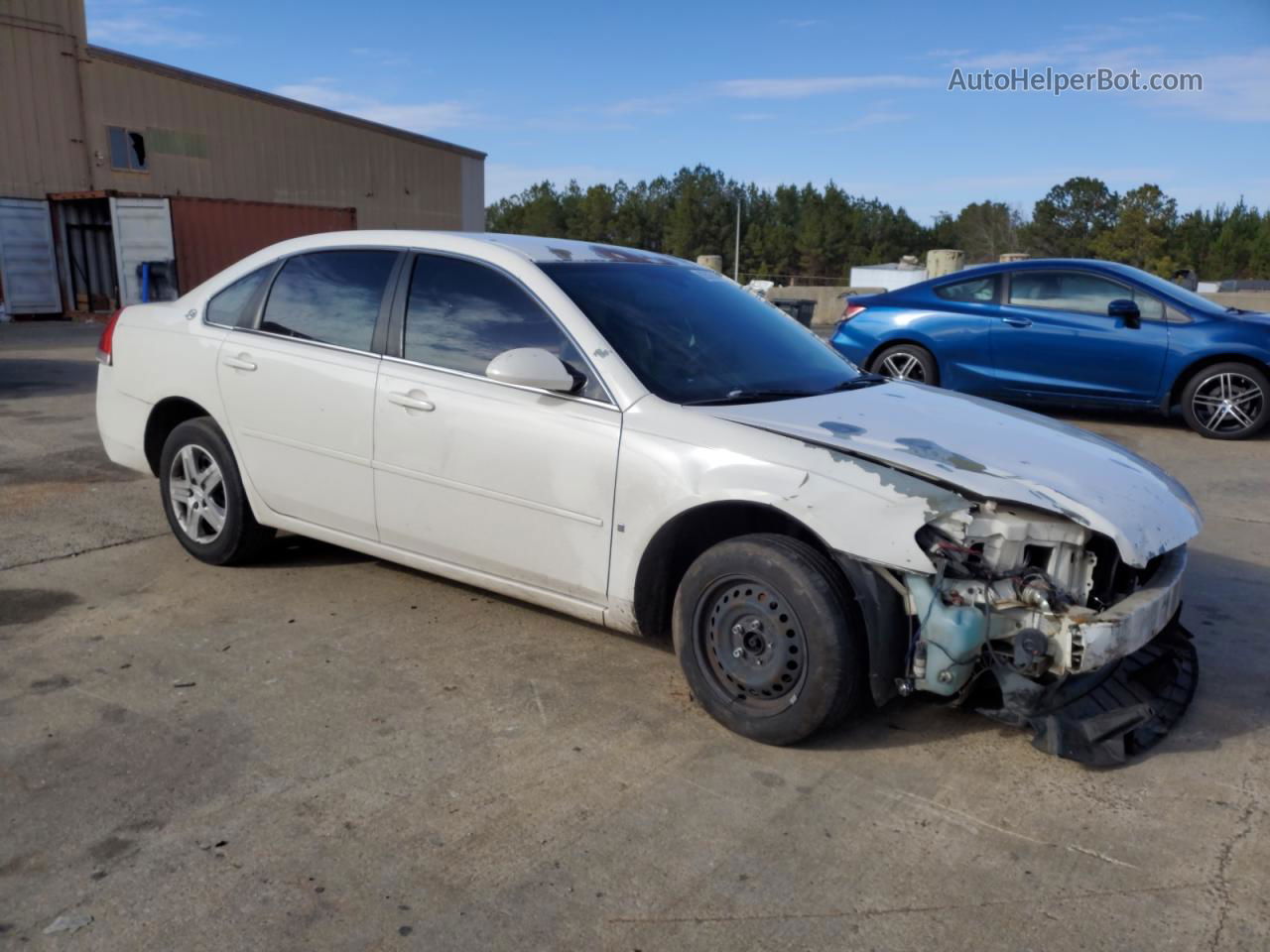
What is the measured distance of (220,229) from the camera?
2352 centimetres

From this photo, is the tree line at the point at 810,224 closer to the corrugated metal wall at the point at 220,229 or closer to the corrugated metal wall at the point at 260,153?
the corrugated metal wall at the point at 260,153

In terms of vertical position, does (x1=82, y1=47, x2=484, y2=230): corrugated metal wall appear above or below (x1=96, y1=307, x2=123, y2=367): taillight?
above

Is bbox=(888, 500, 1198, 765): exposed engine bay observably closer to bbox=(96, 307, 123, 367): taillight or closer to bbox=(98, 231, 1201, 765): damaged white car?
bbox=(98, 231, 1201, 765): damaged white car

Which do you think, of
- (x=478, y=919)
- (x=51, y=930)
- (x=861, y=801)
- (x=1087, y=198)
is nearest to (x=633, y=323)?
(x=861, y=801)

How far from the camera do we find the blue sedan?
351 inches

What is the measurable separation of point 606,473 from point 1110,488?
5.55ft

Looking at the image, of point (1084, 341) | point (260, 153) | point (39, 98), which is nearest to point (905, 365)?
point (1084, 341)

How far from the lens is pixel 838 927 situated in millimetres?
2521

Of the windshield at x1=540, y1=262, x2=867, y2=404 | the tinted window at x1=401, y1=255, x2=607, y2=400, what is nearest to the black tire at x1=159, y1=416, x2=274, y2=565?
the tinted window at x1=401, y1=255, x2=607, y2=400

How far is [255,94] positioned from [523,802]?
97.6 feet

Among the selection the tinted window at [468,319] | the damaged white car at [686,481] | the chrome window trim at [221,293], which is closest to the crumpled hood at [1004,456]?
the damaged white car at [686,481]

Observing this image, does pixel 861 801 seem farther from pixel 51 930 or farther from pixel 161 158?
pixel 161 158

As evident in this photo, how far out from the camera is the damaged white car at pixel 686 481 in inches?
125

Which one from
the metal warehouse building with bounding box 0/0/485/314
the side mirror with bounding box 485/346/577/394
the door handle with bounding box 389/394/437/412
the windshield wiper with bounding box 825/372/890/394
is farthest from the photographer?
the metal warehouse building with bounding box 0/0/485/314
